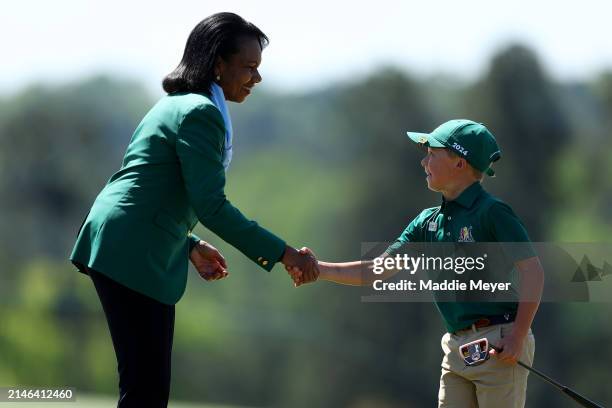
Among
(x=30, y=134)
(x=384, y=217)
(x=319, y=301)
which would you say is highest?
(x=30, y=134)

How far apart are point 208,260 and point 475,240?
1089 millimetres

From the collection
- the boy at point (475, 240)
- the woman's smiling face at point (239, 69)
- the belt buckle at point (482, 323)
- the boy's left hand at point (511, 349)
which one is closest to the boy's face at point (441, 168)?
the boy at point (475, 240)

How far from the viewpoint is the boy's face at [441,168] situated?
441 cm

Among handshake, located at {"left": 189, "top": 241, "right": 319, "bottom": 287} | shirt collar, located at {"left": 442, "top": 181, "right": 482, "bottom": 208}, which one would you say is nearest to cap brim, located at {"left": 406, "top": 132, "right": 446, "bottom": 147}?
shirt collar, located at {"left": 442, "top": 181, "right": 482, "bottom": 208}

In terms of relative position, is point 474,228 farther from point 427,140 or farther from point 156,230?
point 156,230

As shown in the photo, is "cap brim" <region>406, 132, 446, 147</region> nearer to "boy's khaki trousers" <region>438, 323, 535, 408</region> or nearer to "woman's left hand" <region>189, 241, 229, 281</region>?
"boy's khaki trousers" <region>438, 323, 535, 408</region>

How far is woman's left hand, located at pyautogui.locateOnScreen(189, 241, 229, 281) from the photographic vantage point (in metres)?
4.41

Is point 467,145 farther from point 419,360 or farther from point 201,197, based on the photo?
point 419,360

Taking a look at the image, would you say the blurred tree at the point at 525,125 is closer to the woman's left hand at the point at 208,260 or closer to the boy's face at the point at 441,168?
the boy's face at the point at 441,168

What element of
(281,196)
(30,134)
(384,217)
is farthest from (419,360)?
(30,134)

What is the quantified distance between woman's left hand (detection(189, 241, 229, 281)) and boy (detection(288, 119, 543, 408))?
370 mm

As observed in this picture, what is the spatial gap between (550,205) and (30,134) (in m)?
20.9

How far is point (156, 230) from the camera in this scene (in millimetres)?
3867

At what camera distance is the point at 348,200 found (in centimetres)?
3831
